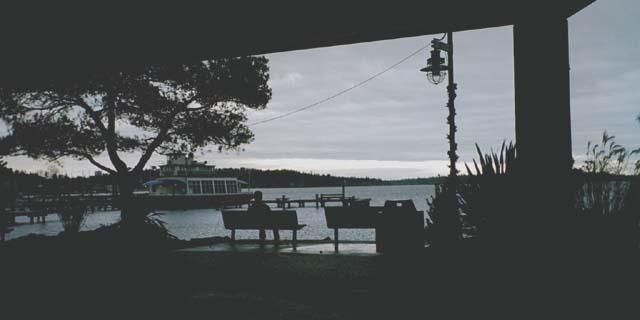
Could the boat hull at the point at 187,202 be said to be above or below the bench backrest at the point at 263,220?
below

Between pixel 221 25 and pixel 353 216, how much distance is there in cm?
452

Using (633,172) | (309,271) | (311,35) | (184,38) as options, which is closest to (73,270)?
(309,271)

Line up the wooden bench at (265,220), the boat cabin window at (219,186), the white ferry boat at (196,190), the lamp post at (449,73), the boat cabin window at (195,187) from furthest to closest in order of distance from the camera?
1. the boat cabin window at (219,186)
2. the boat cabin window at (195,187)
3. the white ferry boat at (196,190)
4. the lamp post at (449,73)
5. the wooden bench at (265,220)

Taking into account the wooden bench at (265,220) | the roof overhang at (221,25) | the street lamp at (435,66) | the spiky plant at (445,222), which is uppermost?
the street lamp at (435,66)

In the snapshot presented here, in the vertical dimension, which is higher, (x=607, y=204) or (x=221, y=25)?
(x=221, y=25)

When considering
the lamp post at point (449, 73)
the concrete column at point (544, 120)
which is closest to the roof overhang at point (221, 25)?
the concrete column at point (544, 120)

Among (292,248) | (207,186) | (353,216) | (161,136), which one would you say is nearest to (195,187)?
(207,186)

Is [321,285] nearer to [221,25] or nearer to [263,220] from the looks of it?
[221,25]

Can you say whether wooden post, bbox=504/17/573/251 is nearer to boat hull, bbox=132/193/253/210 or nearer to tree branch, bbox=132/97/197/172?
tree branch, bbox=132/97/197/172

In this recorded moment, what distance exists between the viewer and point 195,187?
5925 cm

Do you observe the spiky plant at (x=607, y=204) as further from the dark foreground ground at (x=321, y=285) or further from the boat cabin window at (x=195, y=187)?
the boat cabin window at (x=195, y=187)

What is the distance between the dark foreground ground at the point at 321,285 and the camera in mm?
3494

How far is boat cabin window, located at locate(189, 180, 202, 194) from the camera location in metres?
58.6

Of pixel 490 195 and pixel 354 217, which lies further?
pixel 354 217
